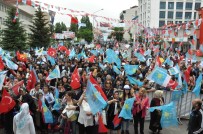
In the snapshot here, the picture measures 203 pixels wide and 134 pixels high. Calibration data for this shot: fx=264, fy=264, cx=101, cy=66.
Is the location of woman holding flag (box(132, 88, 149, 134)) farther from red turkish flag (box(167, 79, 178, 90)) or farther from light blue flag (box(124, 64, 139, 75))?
light blue flag (box(124, 64, 139, 75))

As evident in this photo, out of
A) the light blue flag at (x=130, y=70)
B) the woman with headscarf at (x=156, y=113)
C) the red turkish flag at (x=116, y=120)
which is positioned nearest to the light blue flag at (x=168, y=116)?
the woman with headscarf at (x=156, y=113)

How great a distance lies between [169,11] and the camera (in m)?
83.1

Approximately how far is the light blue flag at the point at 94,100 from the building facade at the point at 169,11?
78570mm

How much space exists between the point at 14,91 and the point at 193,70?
10.4 meters

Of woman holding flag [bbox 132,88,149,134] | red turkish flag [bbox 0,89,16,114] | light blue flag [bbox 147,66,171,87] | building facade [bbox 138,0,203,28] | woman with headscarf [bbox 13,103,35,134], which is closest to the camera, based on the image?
woman with headscarf [bbox 13,103,35,134]

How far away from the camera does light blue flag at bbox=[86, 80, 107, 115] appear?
6.21m

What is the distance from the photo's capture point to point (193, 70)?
14.7 meters

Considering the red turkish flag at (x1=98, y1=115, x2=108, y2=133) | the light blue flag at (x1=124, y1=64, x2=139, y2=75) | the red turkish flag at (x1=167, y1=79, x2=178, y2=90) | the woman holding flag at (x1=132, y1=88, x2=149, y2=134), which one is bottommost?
the red turkish flag at (x1=98, y1=115, x2=108, y2=133)

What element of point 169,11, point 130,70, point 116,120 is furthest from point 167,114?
point 169,11

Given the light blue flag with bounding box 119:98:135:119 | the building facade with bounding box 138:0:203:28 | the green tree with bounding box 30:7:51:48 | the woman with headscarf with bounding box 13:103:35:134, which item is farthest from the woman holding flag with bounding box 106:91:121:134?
the building facade with bounding box 138:0:203:28

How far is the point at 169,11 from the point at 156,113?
79.9 metres

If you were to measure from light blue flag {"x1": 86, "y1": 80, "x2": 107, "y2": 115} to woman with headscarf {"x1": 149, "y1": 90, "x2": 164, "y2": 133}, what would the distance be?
7.09 ft

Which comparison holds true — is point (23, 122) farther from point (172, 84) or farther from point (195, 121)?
point (172, 84)

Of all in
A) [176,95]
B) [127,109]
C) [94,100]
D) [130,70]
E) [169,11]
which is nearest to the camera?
[94,100]
